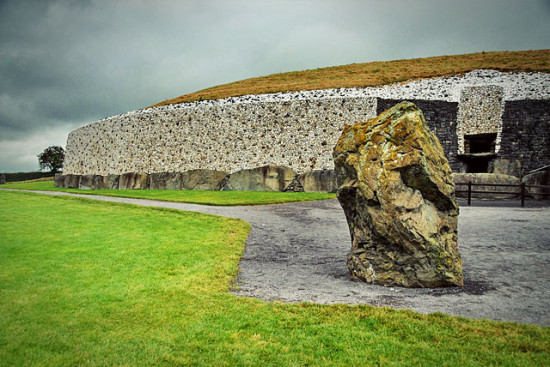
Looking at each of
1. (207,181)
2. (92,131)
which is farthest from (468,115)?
(92,131)

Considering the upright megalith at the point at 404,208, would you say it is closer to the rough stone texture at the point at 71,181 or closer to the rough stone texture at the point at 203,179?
the rough stone texture at the point at 203,179

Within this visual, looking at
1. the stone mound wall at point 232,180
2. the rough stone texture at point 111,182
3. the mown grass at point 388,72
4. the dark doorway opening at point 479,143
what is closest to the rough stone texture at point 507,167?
the dark doorway opening at point 479,143

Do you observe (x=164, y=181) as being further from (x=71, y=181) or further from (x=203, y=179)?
(x=71, y=181)

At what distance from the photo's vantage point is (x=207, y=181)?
3256 centimetres

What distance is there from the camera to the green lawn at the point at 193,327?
361 cm

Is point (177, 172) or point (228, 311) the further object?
point (177, 172)

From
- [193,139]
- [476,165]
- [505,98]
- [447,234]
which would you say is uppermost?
[505,98]

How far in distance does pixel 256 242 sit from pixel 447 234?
5525mm

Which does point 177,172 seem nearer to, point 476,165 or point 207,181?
point 207,181

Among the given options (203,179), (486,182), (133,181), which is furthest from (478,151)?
(133,181)

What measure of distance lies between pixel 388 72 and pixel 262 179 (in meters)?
20.7

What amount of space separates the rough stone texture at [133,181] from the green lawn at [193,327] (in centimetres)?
2987

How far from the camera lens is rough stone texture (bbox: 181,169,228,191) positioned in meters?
32.4

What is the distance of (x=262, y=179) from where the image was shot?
3062cm
